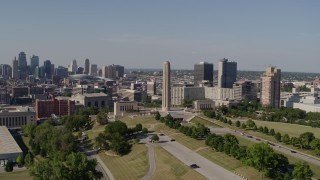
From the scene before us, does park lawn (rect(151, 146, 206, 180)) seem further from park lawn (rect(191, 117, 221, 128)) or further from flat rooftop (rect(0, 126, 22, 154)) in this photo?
park lawn (rect(191, 117, 221, 128))

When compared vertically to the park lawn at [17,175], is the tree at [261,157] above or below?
above

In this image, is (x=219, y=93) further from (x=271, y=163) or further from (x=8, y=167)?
(x=271, y=163)

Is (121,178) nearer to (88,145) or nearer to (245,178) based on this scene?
(245,178)

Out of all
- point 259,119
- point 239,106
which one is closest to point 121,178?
point 259,119

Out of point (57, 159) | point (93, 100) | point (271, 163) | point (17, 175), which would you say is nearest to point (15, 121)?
point (93, 100)

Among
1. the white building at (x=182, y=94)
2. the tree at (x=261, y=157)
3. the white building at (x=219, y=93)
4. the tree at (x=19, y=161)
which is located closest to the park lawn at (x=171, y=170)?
the tree at (x=261, y=157)

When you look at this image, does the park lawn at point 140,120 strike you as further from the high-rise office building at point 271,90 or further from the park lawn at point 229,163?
the high-rise office building at point 271,90

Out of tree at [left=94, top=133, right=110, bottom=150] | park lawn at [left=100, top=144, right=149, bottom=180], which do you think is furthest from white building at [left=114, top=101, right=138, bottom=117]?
park lawn at [left=100, top=144, right=149, bottom=180]
